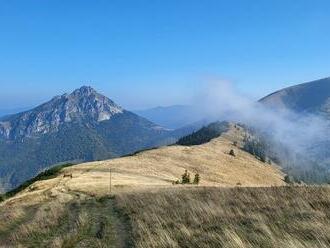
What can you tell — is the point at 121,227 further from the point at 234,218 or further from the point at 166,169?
the point at 166,169

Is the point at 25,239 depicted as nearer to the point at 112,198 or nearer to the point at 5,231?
the point at 5,231

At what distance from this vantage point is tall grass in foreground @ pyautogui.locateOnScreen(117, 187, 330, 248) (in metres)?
15.2

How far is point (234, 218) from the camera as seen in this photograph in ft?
64.0

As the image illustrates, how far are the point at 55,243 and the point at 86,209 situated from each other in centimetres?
934

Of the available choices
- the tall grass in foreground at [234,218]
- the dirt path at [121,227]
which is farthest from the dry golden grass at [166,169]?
the tall grass in foreground at [234,218]

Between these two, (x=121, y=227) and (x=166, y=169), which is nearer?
(x=121, y=227)

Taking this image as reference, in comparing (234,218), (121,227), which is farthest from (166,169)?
(234,218)

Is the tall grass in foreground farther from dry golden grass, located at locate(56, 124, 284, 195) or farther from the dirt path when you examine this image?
dry golden grass, located at locate(56, 124, 284, 195)

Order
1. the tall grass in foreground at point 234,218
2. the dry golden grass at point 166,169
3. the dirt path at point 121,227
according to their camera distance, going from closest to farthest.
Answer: the tall grass in foreground at point 234,218, the dirt path at point 121,227, the dry golden grass at point 166,169

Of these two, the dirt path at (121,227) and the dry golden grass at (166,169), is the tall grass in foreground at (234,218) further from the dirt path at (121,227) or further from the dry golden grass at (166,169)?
the dry golden grass at (166,169)

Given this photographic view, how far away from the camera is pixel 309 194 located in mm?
23672

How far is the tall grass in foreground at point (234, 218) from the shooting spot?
15.2 meters

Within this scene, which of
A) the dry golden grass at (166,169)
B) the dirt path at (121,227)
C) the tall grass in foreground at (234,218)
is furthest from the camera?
the dry golden grass at (166,169)

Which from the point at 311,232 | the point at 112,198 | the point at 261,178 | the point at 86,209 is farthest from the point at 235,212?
the point at 261,178
